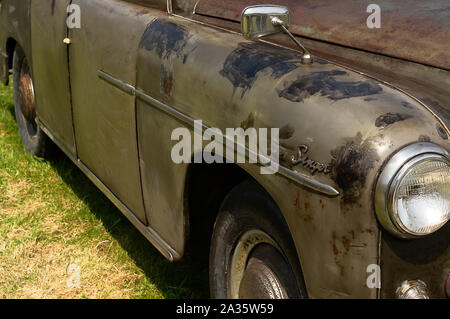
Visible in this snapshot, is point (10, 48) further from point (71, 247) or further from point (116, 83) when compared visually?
point (116, 83)

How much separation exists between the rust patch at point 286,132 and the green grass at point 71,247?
1.35 metres

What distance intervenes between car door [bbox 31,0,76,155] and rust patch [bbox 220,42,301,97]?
4.62 ft

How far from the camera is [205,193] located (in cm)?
235

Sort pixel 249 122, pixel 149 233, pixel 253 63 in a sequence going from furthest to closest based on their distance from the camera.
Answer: pixel 149 233, pixel 253 63, pixel 249 122

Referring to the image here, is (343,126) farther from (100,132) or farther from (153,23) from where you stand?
(100,132)

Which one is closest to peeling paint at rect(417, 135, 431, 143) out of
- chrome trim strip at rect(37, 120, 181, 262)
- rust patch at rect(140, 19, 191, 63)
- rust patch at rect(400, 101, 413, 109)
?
rust patch at rect(400, 101, 413, 109)

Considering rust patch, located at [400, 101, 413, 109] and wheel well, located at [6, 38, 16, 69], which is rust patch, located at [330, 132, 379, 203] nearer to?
rust patch, located at [400, 101, 413, 109]

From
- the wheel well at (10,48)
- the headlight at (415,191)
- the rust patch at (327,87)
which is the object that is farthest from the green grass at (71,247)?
the headlight at (415,191)

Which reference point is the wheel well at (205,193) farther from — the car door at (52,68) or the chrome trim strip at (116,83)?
the car door at (52,68)

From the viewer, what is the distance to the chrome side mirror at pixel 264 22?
185cm

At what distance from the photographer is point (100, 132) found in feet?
9.39

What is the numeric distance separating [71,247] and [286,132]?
191cm

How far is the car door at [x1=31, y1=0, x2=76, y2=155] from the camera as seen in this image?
3.24 metres

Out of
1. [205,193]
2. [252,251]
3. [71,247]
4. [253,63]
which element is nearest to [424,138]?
[253,63]
